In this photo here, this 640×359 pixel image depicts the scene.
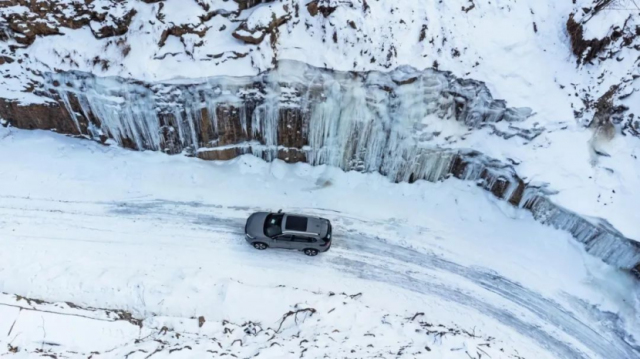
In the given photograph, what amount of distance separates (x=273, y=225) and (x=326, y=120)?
4.15 metres

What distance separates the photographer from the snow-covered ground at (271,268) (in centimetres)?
1268

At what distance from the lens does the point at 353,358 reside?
38.5ft

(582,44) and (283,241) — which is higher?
(582,44)

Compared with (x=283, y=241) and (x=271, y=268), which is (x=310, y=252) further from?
(x=271, y=268)

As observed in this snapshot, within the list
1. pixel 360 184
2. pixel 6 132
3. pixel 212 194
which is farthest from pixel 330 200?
pixel 6 132

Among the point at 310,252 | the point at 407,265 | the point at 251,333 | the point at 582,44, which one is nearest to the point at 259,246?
the point at 310,252

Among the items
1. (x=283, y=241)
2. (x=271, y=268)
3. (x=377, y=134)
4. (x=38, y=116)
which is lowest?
(x=271, y=268)

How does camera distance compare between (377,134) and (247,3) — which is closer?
(247,3)

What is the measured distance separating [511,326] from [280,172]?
944 cm

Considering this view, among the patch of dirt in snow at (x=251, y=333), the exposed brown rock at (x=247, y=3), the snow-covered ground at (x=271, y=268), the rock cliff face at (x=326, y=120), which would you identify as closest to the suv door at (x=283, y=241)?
the snow-covered ground at (x=271, y=268)

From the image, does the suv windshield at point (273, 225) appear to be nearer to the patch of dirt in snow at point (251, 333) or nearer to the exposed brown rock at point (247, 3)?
the patch of dirt in snow at point (251, 333)

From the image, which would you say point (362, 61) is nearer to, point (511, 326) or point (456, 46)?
point (456, 46)

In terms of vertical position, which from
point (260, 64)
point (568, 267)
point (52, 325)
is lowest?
point (52, 325)

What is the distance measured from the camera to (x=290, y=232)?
14320mm
